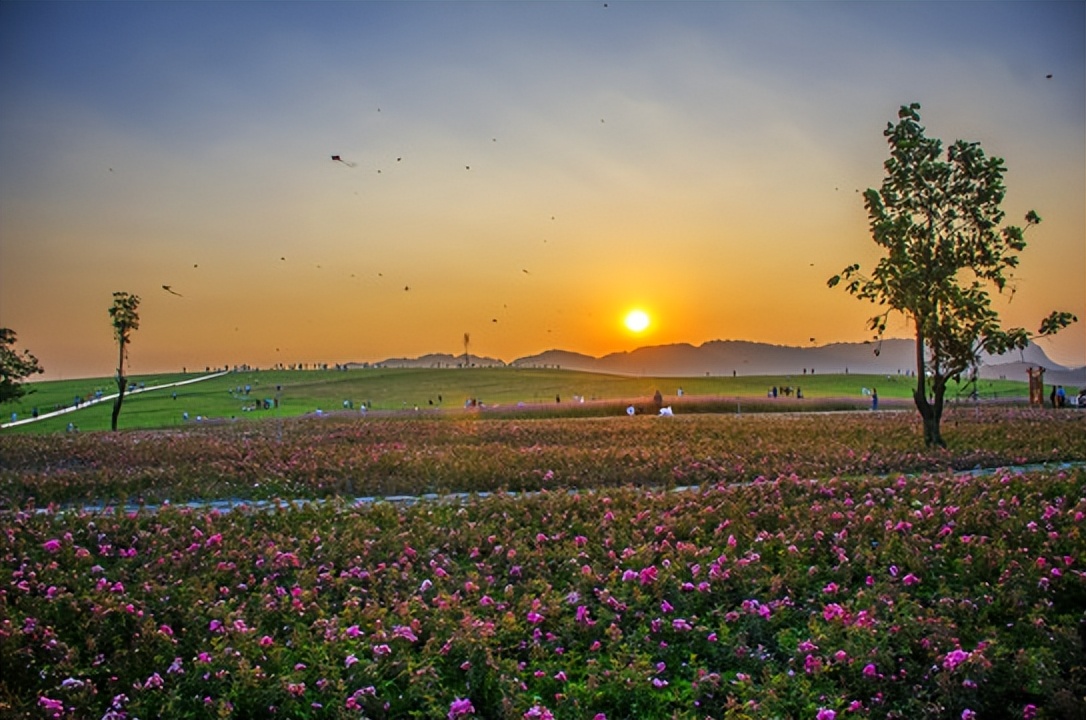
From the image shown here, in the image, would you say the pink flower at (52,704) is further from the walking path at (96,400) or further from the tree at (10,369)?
the walking path at (96,400)

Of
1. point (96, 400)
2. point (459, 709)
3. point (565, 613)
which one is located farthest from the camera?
point (96, 400)

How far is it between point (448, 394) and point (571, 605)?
8115 centimetres

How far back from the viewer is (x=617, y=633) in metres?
7.38

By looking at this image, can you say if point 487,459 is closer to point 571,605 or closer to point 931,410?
point 571,605

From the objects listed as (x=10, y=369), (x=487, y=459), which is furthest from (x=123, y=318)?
(x=487, y=459)

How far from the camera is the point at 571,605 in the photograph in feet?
27.5

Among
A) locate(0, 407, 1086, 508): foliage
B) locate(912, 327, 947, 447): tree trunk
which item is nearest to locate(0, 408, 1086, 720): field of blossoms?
locate(0, 407, 1086, 508): foliage

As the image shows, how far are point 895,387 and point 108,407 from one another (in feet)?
264

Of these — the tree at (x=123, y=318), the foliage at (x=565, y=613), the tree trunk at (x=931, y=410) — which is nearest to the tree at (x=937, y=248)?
the tree trunk at (x=931, y=410)

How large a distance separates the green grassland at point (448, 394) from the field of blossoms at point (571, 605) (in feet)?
110

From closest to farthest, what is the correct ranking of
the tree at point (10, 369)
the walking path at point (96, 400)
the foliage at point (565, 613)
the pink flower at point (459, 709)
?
the pink flower at point (459, 709) → the foliage at point (565, 613) → the tree at point (10, 369) → the walking path at point (96, 400)

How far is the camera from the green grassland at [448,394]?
50656 millimetres

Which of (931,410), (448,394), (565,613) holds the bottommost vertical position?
(565,613)

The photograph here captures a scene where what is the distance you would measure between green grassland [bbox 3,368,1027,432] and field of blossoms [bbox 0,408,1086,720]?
33.4m
